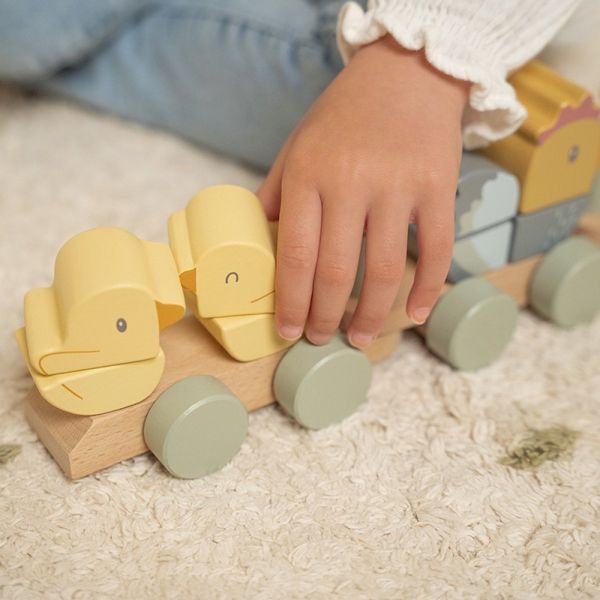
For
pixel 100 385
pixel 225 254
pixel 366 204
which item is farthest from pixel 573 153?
pixel 100 385

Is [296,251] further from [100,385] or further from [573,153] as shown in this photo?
[573,153]

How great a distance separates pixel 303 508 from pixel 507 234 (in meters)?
0.32

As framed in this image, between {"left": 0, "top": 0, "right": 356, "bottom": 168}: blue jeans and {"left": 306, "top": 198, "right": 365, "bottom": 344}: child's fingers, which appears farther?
{"left": 0, "top": 0, "right": 356, "bottom": 168}: blue jeans

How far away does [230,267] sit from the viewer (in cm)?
60

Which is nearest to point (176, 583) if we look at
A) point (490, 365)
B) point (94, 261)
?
point (94, 261)

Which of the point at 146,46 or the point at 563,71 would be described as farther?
the point at 146,46

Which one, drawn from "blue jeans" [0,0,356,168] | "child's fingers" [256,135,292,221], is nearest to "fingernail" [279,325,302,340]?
"child's fingers" [256,135,292,221]

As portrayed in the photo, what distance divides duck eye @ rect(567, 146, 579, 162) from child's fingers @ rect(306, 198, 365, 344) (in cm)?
25

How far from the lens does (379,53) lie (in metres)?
0.69

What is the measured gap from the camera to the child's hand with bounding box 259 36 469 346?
24.0 inches

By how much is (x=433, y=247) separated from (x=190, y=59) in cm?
50

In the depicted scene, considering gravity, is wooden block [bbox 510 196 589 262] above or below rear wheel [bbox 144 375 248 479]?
above

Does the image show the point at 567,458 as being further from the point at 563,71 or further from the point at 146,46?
the point at 146,46

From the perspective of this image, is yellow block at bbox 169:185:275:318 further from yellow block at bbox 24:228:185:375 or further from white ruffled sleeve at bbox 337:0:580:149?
white ruffled sleeve at bbox 337:0:580:149
